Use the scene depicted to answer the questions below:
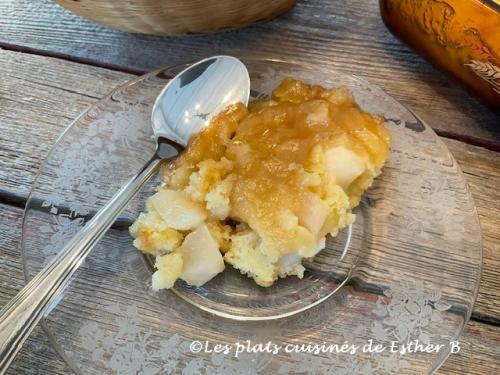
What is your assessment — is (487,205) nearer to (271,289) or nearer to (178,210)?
(271,289)

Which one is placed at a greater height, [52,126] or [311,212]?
[311,212]

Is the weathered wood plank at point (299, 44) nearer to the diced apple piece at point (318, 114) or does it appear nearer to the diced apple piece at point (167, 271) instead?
the diced apple piece at point (318, 114)

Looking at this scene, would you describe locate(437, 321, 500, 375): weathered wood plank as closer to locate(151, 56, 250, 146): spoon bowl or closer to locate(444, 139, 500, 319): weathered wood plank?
locate(444, 139, 500, 319): weathered wood plank

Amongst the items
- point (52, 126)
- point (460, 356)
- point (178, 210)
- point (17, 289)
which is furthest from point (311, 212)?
point (52, 126)

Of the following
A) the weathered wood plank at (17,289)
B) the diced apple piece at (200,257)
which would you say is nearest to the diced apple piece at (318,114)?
the diced apple piece at (200,257)

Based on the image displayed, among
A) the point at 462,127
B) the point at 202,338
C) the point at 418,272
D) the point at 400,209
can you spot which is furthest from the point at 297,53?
the point at 202,338

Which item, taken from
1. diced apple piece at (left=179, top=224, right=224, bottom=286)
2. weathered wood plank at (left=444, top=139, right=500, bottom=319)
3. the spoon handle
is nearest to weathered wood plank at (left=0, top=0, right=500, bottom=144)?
weathered wood plank at (left=444, top=139, right=500, bottom=319)
